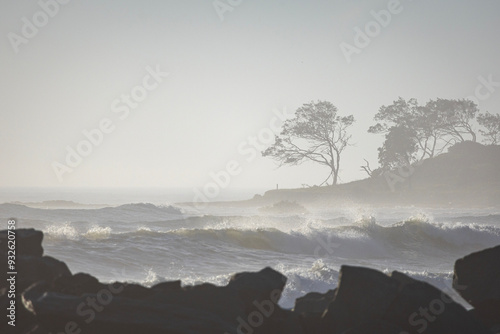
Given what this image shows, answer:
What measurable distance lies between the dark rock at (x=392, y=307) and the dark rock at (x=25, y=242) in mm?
3935

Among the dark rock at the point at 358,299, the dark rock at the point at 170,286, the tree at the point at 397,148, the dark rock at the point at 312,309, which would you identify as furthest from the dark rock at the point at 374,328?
the tree at the point at 397,148

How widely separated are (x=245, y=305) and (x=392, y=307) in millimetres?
1673

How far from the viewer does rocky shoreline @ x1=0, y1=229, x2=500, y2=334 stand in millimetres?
6143

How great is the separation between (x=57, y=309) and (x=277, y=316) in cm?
242

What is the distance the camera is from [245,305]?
6949mm

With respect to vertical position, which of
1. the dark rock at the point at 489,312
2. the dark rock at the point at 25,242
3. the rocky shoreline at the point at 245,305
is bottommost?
the dark rock at the point at 489,312

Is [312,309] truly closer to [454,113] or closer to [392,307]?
[392,307]

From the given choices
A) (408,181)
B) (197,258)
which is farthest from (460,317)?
(408,181)

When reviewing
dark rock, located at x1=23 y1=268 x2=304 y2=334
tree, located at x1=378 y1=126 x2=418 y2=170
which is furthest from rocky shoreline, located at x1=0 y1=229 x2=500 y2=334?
tree, located at x1=378 y1=126 x2=418 y2=170

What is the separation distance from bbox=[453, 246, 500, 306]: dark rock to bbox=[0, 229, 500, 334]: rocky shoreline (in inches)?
0.5

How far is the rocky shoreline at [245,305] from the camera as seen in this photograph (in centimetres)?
614

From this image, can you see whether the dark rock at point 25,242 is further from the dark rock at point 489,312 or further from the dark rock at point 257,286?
the dark rock at point 489,312

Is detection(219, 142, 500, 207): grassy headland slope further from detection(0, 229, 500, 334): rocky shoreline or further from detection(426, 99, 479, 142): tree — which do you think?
detection(0, 229, 500, 334): rocky shoreline

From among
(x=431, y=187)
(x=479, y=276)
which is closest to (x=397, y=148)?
(x=431, y=187)
